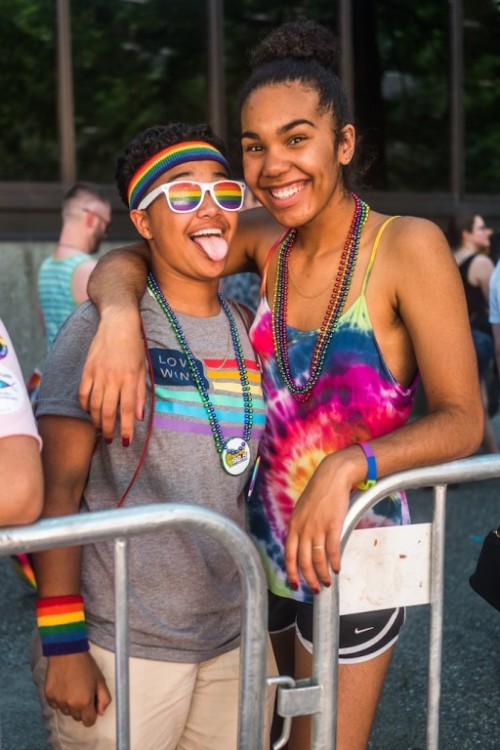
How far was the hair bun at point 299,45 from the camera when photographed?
2.54 m

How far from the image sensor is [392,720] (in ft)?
12.9

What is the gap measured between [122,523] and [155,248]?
77cm

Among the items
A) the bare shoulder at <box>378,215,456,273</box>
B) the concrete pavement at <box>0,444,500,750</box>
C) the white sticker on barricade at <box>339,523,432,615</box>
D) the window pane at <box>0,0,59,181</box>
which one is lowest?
the concrete pavement at <box>0,444,500,750</box>

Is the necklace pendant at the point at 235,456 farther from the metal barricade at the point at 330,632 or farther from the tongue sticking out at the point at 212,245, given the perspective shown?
the tongue sticking out at the point at 212,245

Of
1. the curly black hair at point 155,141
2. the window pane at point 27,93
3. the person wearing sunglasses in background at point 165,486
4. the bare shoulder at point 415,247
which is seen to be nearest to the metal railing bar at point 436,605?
the person wearing sunglasses in background at point 165,486

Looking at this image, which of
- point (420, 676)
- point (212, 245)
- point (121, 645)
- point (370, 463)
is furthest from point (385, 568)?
point (420, 676)

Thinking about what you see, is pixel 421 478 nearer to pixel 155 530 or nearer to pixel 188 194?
pixel 155 530

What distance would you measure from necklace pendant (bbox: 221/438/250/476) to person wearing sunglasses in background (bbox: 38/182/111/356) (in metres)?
3.23

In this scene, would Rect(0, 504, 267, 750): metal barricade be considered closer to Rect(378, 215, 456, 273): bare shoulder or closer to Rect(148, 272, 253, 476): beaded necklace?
Rect(148, 272, 253, 476): beaded necklace

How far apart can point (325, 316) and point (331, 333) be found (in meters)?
0.05

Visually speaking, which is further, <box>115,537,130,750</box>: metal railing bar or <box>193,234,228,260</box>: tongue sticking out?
<box>193,234,228,260</box>: tongue sticking out

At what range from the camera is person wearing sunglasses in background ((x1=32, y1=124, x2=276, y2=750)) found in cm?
221

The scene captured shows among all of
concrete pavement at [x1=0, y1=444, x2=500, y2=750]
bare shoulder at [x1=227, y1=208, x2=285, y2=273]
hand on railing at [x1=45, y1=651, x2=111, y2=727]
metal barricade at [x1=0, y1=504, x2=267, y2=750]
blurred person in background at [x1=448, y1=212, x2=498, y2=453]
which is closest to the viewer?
metal barricade at [x1=0, y1=504, x2=267, y2=750]

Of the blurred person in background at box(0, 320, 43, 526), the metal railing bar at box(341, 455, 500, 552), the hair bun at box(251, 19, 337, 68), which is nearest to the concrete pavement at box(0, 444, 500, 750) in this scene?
the metal railing bar at box(341, 455, 500, 552)
